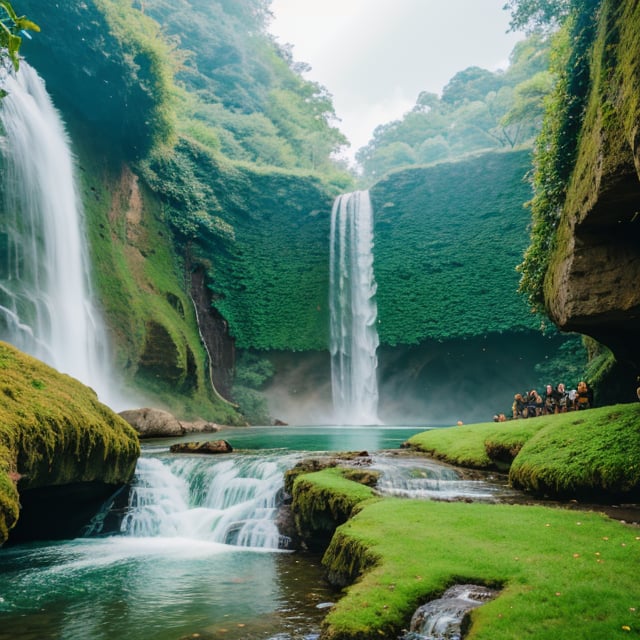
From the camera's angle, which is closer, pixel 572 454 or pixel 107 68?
pixel 572 454

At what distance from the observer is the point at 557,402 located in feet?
46.8

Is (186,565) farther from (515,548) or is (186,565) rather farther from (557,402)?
(557,402)

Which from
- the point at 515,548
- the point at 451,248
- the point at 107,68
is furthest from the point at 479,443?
the point at 451,248

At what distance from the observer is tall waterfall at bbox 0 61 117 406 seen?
1789cm

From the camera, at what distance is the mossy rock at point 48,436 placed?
19.2 feet

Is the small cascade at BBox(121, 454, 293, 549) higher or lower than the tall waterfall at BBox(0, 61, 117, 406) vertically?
lower

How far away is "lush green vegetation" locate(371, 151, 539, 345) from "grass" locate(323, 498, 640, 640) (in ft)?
82.5

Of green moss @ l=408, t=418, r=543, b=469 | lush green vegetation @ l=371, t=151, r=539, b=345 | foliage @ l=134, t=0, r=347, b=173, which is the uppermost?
foliage @ l=134, t=0, r=347, b=173

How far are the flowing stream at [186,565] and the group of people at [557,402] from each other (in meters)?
5.06

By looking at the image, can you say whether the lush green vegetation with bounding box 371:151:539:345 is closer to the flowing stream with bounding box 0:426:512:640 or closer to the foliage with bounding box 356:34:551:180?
the foliage with bounding box 356:34:551:180

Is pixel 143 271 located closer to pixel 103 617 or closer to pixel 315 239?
pixel 315 239

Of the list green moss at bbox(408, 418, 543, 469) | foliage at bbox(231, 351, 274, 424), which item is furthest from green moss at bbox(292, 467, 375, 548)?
foliage at bbox(231, 351, 274, 424)

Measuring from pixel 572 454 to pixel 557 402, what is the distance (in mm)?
7138

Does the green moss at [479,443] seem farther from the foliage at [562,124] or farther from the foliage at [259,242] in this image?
the foliage at [259,242]
